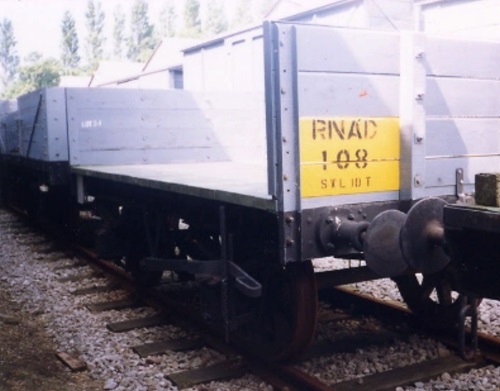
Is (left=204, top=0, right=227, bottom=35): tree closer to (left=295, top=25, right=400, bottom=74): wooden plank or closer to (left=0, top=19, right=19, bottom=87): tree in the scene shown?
(left=0, top=19, right=19, bottom=87): tree

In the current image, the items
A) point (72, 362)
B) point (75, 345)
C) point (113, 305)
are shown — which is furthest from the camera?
point (113, 305)

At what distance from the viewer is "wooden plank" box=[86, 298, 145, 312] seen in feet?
19.9

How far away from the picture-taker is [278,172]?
11.2 feet

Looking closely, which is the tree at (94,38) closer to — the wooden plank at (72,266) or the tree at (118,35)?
the tree at (118,35)

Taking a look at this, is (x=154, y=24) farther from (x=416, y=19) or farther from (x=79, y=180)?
(x=79, y=180)

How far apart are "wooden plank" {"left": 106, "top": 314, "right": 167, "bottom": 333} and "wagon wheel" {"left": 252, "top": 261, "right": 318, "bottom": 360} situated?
4.57ft

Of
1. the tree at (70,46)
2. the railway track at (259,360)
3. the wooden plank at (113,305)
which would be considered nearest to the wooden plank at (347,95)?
the railway track at (259,360)

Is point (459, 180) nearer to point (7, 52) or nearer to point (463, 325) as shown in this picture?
point (463, 325)

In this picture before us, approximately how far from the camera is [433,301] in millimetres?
4934

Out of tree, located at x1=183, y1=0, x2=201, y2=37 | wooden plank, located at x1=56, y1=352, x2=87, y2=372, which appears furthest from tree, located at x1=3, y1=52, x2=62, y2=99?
wooden plank, located at x1=56, y1=352, x2=87, y2=372

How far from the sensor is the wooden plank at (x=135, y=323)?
5.41 m

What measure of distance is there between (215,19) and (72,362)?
107m

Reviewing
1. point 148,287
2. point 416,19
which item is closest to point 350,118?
point 148,287

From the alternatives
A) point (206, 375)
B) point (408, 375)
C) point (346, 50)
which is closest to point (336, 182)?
point (346, 50)
